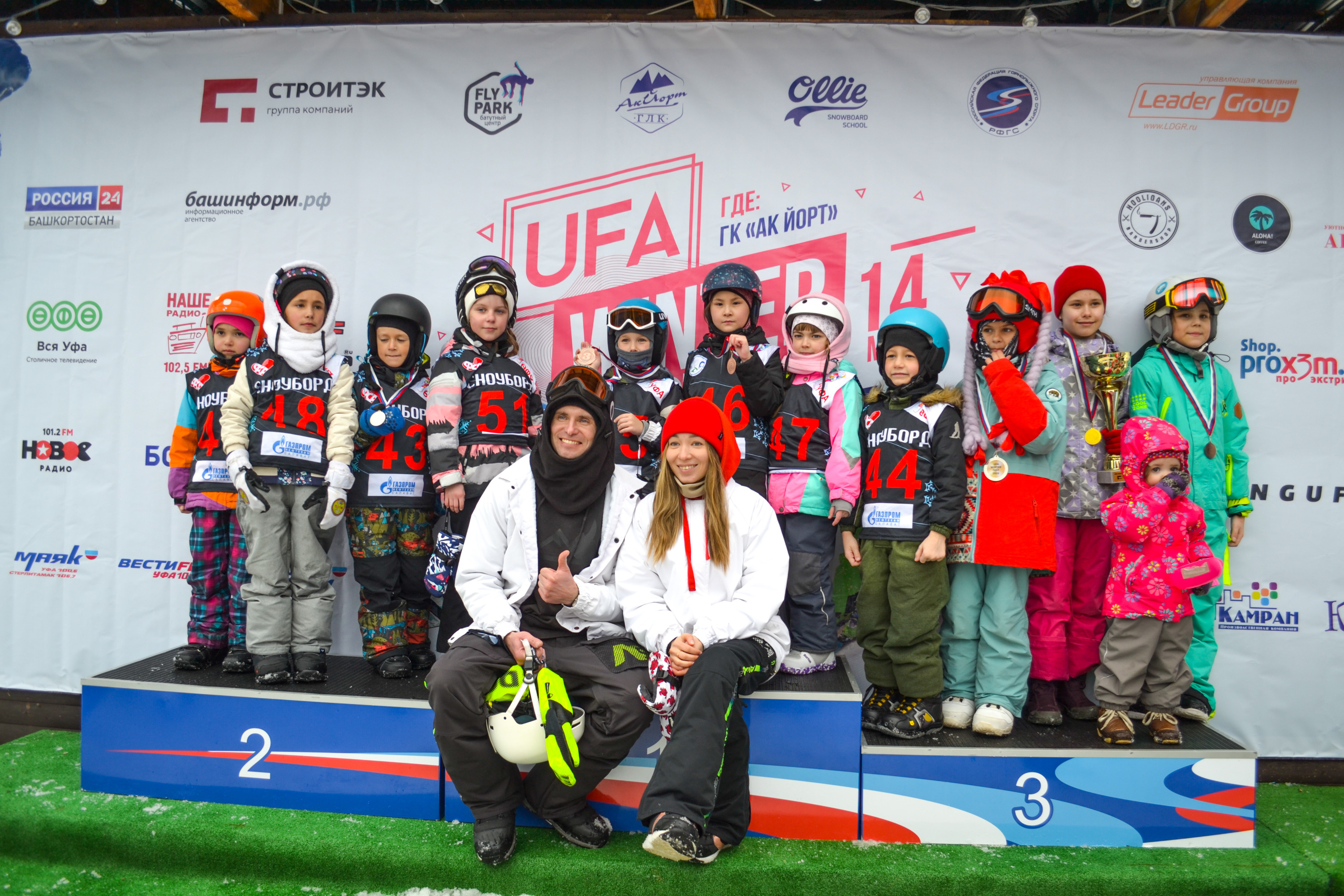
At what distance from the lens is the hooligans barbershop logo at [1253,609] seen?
10.5 ft

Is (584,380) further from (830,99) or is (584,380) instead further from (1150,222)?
(1150,222)

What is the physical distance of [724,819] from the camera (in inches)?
87.5

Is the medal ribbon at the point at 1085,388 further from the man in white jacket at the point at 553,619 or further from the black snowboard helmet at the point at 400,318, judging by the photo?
the black snowboard helmet at the point at 400,318

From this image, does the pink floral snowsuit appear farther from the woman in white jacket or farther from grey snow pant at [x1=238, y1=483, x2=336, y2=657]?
grey snow pant at [x1=238, y1=483, x2=336, y2=657]

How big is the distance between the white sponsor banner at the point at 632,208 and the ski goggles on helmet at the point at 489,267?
26 centimetres

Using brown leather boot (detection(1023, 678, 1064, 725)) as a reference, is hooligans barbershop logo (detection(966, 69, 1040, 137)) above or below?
above

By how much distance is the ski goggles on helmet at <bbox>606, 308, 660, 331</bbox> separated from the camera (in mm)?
3123

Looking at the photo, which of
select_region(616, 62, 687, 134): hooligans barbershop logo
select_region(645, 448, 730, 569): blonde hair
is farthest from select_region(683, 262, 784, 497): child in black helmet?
select_region(616, 62, 687, 134): hooligans barbershop logo

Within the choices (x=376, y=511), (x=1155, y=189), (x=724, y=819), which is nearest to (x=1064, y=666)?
(x=724, y=819)

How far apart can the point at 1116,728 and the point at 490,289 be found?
118 inches

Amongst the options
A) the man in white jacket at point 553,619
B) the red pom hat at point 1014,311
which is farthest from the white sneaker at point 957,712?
the red pom hat at point 1014,311

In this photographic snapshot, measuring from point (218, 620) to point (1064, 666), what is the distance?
3.58m

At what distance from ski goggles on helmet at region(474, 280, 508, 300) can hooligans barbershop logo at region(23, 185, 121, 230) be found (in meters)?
2.13

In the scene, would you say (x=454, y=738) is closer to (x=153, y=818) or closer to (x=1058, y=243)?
(x=153, y=818)
